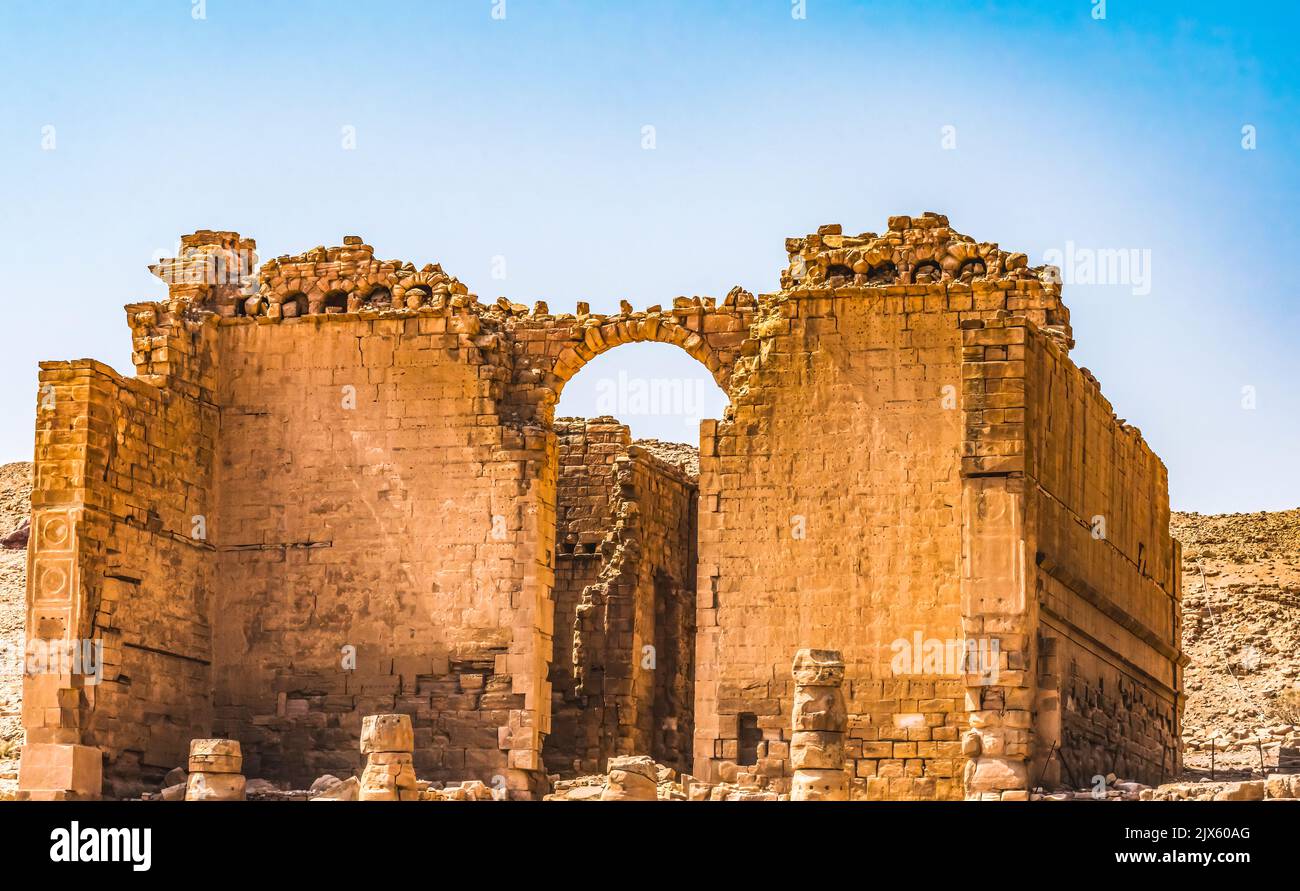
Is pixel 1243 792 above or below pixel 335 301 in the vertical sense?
below

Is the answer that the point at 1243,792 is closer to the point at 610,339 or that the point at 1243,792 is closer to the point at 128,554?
the point at 610,339

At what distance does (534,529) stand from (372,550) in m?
1.88

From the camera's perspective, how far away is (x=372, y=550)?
25734mm

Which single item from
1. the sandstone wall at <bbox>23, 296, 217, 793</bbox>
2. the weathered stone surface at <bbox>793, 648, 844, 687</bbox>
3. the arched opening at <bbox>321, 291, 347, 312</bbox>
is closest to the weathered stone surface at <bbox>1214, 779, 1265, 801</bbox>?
the weathered stone surface at <bbox>793, 648, 844, 687</bbox>

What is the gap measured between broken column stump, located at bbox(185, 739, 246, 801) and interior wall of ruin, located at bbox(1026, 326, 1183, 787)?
308 inches

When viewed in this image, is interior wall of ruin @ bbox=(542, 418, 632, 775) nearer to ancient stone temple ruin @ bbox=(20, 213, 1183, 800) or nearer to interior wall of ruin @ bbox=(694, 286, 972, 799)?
ancient stone temple ruin @ bbox=(20, 213, 1183, 800)

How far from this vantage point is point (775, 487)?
24406mm

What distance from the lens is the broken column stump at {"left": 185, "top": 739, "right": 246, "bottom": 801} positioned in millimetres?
22891

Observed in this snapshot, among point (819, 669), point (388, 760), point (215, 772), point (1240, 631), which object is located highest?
point (1240, 631)

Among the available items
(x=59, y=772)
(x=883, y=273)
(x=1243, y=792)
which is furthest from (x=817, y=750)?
(x=59, y=772)

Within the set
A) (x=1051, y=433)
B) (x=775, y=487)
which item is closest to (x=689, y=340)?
(x=775, y=487)

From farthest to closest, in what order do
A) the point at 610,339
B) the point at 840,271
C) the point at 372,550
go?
the point at 610,339, the point at 372,550, the point at 840,271

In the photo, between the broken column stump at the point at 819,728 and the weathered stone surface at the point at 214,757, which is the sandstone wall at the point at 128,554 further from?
the broken column stump at the point at 819,728
